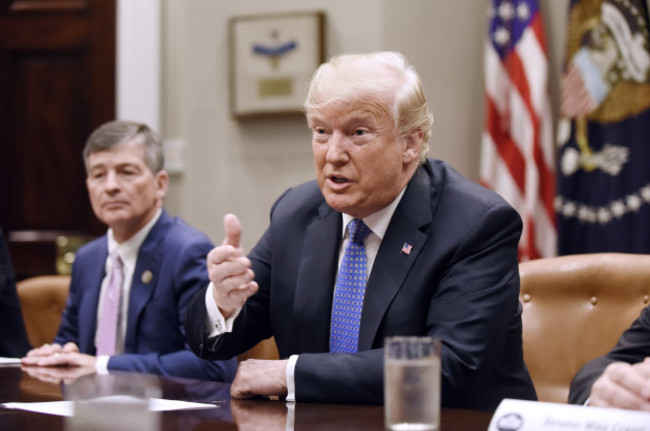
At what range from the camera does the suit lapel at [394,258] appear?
6.33 feet

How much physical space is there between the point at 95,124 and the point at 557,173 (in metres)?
2.53

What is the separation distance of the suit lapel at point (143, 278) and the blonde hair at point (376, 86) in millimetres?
1066

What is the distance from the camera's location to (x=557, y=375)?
227 cm

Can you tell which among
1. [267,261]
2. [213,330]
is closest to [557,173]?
[267,261]

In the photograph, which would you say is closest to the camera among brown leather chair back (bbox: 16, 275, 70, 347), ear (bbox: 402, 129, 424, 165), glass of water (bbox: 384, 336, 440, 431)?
glass of water (bbox: 384, 336, 440, 431)

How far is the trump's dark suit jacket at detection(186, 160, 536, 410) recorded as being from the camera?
176 cm

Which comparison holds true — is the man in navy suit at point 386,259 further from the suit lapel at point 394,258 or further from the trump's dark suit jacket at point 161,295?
the trump's dark suit jacket at point 161,295

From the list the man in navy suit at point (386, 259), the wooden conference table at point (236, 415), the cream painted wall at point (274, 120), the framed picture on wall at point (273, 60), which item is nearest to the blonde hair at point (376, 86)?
the man in navy suit at point (386, 259)

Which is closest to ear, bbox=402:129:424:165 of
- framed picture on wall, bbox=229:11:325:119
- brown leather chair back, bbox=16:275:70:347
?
brown leather chair back, bbox=16:275:70:347

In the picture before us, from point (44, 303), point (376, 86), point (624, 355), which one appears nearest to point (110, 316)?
point (44, 303)

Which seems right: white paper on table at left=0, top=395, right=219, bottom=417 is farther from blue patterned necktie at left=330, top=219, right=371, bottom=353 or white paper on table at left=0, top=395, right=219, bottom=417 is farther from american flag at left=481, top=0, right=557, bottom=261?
american flag at left=481, top=0, right=557, bottom=261

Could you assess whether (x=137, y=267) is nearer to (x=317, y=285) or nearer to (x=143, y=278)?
(x=143, y=278)

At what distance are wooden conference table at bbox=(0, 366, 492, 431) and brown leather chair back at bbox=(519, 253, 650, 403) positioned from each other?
814mm

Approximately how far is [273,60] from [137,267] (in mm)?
1835
